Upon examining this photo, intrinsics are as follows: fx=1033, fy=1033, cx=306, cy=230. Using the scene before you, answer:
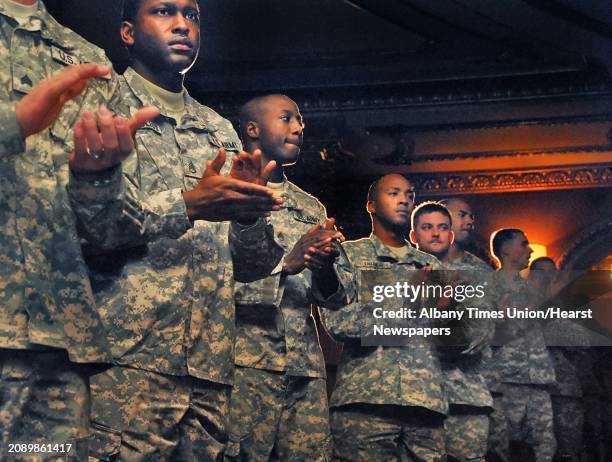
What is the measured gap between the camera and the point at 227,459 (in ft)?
8.75

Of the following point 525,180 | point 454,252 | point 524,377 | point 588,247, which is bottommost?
point 524,377

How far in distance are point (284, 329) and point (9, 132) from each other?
139cm

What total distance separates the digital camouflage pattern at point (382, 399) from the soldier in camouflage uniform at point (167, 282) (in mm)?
1153

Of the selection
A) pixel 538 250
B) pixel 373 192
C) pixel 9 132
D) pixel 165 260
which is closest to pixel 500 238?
pixel 538 250

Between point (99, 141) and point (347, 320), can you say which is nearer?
point (99, 141)

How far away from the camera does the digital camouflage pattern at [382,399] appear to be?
3.31m

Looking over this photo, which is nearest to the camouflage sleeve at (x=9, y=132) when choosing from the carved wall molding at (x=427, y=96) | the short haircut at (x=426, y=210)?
the carved wall molding at (x=427, y=96)

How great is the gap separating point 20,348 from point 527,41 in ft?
12.3

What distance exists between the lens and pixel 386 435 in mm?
3326

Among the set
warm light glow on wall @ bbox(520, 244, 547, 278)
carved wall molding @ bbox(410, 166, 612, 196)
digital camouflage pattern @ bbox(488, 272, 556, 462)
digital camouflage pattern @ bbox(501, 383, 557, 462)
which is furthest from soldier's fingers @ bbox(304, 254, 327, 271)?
warm light glow on wall @ bbox(520, 244, 547, 278)

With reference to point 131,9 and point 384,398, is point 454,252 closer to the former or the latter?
point 384,398

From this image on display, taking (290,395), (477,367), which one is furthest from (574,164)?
(290,395)

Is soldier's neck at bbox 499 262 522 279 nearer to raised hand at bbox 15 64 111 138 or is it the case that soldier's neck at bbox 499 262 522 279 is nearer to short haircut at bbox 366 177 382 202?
short haircut at bbox 366 177 382 202

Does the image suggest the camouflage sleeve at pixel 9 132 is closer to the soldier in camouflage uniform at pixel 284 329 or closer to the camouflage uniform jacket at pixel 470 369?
the soldier in camouflage uniform at pixel 284 329
